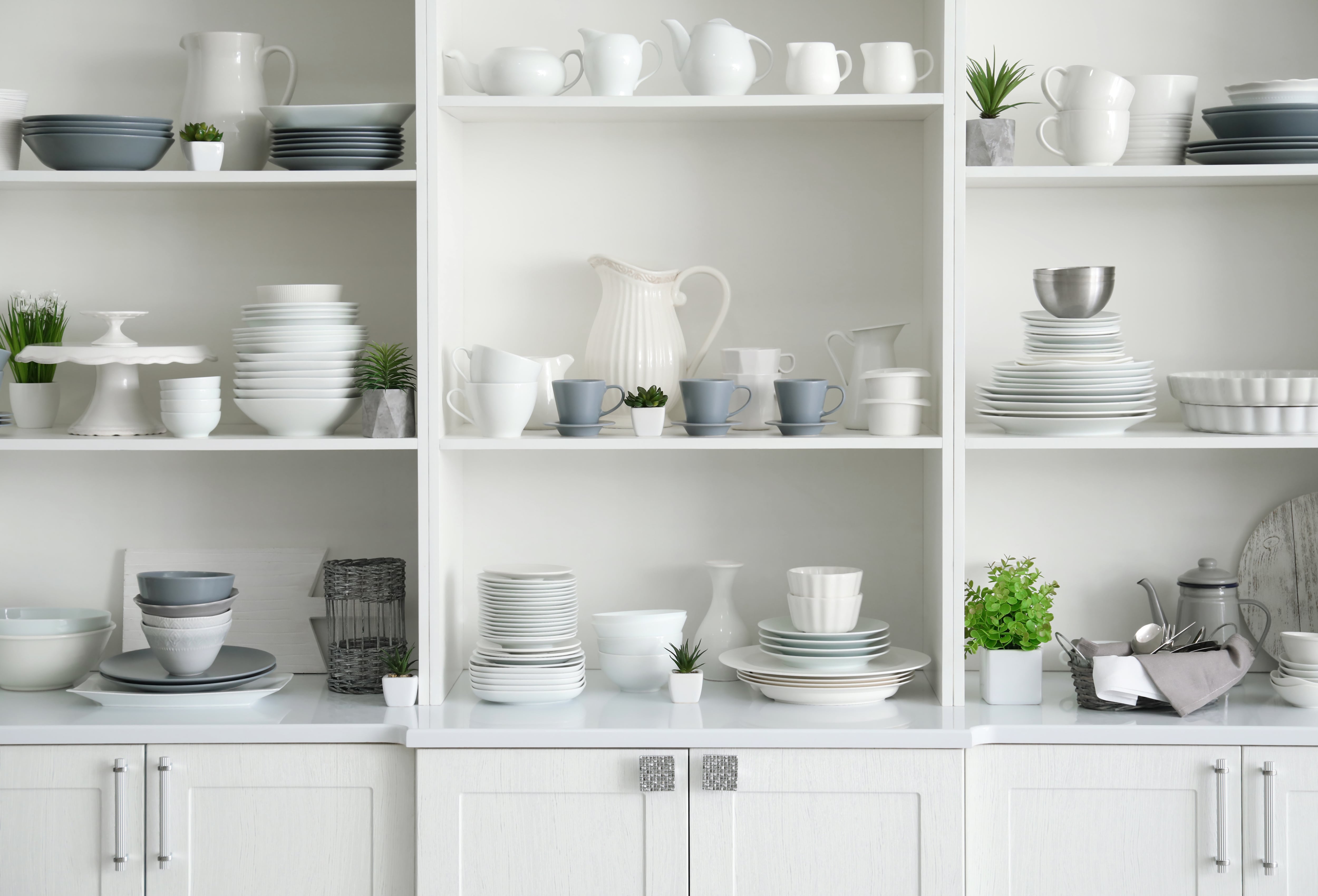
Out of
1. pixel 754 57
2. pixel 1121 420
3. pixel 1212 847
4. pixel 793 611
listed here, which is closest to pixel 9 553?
pixel 793 611

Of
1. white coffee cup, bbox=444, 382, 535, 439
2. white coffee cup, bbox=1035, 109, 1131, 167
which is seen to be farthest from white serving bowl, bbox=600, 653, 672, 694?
white coffee cup, bbox=1035, 109, 1131, 167

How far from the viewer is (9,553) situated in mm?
2334

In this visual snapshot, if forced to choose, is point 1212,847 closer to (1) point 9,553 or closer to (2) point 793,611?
(2) point 793,611

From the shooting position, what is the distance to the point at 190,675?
201 cm

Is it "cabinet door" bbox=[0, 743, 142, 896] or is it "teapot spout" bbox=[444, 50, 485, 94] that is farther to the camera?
"teapot spout" bbox=[444, 50, 485, 94]

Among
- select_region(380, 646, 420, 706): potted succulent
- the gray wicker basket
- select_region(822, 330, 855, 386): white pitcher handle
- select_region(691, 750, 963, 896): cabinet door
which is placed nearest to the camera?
select_region(691, 750, 963, 896): cabinet door

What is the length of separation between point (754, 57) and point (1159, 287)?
95 centimetres

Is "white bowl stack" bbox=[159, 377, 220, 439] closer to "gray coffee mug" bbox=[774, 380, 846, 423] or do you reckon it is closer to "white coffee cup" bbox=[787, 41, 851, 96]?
"gray coffee mug" bbox=[774, 380, 846, 423]

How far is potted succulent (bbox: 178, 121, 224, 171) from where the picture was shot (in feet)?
6.64

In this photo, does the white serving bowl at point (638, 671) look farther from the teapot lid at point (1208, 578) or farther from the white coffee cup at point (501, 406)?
the teapot lid at point (1208, 578)

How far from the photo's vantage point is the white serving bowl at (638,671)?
2086 mm

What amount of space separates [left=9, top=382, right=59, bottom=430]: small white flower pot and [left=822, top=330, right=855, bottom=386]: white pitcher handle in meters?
1.53

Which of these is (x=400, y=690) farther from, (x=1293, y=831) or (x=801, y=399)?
(x=1293, y=831)

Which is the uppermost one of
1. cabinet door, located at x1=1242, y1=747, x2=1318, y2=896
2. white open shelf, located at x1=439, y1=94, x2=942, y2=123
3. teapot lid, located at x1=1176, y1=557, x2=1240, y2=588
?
white open shelf, located at x1=439, y1=94, x2=942, y2=123
